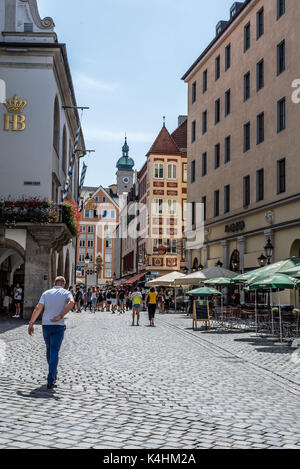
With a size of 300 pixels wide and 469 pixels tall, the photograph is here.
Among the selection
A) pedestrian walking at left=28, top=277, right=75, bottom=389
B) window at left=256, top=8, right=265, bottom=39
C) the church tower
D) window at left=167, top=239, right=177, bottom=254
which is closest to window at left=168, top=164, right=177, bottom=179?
window at left=167, top=239, right=177, bottom=254

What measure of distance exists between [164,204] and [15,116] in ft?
128

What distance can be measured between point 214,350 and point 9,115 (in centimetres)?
1838

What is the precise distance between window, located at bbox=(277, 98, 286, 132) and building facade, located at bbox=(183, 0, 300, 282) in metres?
0.05

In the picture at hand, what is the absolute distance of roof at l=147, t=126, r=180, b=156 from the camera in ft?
228

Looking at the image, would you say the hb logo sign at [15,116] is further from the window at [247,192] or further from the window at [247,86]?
the window at [247,86]

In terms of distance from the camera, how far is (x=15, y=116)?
30422mm


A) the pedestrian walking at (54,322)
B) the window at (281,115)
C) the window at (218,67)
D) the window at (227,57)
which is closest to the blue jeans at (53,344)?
the pedestrian walking at (54,322)

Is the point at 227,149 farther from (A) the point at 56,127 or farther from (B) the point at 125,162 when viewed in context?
(B) the point at 125,162

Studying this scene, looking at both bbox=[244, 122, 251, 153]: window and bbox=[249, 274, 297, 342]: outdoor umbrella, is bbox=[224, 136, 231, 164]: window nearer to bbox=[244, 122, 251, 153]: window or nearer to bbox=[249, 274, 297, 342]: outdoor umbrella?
bbox=[244, 122, 251, 153]: window

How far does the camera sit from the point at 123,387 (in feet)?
32.7

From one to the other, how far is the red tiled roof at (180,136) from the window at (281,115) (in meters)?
38.8

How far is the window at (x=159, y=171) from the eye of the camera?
6919 cm
